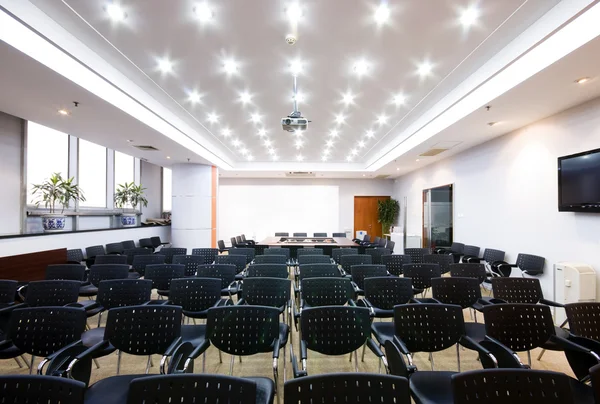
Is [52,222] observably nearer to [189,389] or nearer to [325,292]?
[325,292]

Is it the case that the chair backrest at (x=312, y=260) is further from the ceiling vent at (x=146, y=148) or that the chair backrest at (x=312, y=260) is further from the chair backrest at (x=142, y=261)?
the ceiling vent at (x=146, y=148)

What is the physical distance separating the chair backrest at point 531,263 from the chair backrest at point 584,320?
3093 millimetres

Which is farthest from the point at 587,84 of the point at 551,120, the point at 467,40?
the point at 467,40

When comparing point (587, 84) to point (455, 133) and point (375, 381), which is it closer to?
point (455, 133)

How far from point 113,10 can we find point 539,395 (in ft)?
15.7

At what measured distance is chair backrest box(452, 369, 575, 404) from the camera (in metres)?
1.34

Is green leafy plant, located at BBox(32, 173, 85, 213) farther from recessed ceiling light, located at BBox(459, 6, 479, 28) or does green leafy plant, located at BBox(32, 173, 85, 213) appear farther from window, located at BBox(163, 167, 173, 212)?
recessed ceiling light, located at BBox(459, 6, 479, 28)

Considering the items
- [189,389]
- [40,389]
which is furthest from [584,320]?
[40,389]

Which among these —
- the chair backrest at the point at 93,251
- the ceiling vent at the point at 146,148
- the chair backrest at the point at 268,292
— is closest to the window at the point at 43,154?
the chair backrest at the point at 93,251

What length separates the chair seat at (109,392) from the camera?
1788 mm

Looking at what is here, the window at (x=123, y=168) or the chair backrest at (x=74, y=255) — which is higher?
the window at (x=123, y=168)

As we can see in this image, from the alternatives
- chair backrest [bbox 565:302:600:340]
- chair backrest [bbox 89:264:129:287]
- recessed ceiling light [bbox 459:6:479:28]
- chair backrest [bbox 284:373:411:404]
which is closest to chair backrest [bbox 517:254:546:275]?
chair backrest [bbox 565:302:600:340]

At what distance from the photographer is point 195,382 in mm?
1311

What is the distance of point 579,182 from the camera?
4402 millimetres
